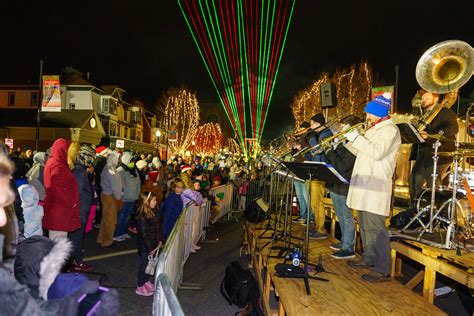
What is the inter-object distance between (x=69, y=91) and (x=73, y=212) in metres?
46.3

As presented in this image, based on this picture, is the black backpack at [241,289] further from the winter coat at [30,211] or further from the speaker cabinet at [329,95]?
the speaker cabinet at [329,95]

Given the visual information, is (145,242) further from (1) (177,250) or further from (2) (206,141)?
(2) (206,141)

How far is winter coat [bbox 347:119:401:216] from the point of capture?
466 cm

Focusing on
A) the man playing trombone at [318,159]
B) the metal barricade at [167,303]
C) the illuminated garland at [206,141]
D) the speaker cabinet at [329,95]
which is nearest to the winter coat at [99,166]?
the man playing trombone at [318,159]

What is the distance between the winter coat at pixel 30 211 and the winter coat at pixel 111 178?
342cm

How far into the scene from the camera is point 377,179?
4875mm

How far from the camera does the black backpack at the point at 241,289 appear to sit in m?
5.98

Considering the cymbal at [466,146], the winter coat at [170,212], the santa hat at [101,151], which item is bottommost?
the winter coat at [170,212]

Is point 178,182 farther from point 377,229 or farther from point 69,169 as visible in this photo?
point 377,229

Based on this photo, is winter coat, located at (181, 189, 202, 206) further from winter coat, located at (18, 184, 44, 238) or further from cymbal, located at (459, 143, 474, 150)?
cymbal, located at (459, 143, 474, 150)

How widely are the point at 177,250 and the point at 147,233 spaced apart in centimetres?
78

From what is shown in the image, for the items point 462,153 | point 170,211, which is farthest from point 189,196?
point 462,153

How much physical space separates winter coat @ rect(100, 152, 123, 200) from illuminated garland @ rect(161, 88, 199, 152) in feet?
125

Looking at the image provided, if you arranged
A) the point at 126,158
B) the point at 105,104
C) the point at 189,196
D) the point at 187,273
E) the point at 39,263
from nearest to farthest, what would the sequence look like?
the point at 39,263 < the point at 187,273 < the point at 189,196 < the point at 126,158 < the point at 105,104
